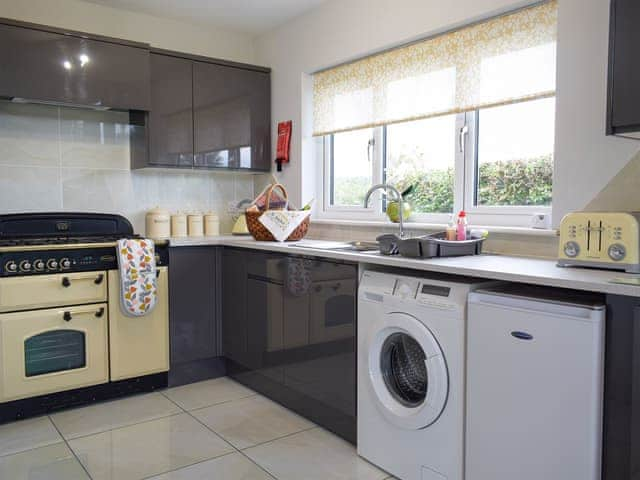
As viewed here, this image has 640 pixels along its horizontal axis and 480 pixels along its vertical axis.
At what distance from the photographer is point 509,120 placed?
8.55ft

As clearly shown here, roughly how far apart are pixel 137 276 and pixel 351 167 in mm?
1475

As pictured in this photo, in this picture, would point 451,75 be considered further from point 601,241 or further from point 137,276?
point 137,276

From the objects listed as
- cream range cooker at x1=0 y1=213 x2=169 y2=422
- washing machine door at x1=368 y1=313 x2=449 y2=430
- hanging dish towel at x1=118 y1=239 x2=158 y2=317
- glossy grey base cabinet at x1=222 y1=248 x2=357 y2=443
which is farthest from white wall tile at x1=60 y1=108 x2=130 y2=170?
washing machine door at x1=368 y1=313 x2=449 y2=430

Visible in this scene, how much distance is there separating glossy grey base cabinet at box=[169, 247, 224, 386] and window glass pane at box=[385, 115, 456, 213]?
48.6 inches

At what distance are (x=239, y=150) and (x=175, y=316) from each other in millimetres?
1235

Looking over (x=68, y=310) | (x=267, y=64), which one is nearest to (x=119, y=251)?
(x=68, y=310)

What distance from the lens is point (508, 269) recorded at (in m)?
1.83

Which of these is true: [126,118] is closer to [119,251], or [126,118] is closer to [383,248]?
[119,251]

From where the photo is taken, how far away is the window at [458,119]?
243 cm

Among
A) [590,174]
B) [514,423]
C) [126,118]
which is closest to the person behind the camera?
[514,423]

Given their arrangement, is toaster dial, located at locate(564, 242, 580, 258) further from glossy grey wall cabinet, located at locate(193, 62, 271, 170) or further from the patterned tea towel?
glossy grey wall cabinet, located at locate(193, 62, 271, 170)

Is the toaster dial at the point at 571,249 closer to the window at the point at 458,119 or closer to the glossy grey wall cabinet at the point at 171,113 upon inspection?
the window at the point at 458,119

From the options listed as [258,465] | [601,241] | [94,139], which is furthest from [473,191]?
[94,139]

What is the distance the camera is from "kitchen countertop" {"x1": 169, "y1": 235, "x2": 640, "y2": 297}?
1.53 m
